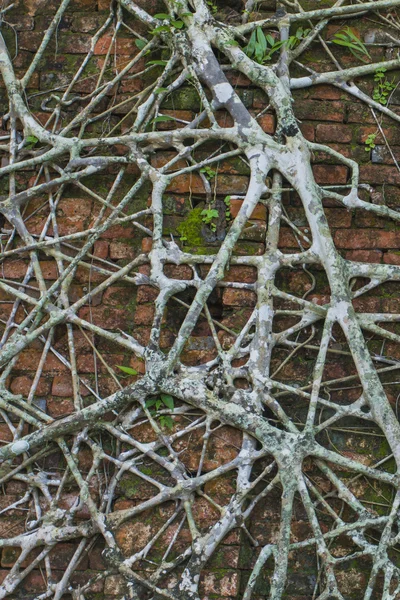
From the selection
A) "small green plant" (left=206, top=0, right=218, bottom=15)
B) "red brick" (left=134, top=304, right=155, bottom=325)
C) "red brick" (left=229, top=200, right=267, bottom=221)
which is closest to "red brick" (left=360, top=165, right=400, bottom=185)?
"red brick" (left=229, top=200, right=267, bottom=221)

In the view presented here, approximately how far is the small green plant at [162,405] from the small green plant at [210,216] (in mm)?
663

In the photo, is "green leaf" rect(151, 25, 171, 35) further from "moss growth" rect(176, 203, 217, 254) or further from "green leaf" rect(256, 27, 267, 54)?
"moss growth" rect(176, 203, 217, 254)

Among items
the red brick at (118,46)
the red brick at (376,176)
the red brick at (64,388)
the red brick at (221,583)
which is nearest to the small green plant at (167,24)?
the red brick at (118,46)

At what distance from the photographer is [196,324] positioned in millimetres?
2467

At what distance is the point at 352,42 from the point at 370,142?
1.37ft

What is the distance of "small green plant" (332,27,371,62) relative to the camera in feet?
8.57

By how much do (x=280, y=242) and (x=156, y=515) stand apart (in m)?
1.10

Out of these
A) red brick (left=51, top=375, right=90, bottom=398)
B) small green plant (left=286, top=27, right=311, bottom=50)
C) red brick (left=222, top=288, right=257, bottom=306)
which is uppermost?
small green plant (left=286, top=27, right=311, bottom=50)

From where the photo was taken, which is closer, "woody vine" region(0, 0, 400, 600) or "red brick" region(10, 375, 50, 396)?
"woody vine" region(0, 0, 400, 600)

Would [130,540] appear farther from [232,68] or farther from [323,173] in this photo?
[232,68]

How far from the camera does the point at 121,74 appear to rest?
8.67ft

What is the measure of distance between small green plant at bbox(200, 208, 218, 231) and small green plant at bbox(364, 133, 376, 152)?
67 cm

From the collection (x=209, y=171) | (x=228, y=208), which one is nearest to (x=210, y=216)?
(x=228, y=208)

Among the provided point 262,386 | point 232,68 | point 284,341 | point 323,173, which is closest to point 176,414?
point 262,386
